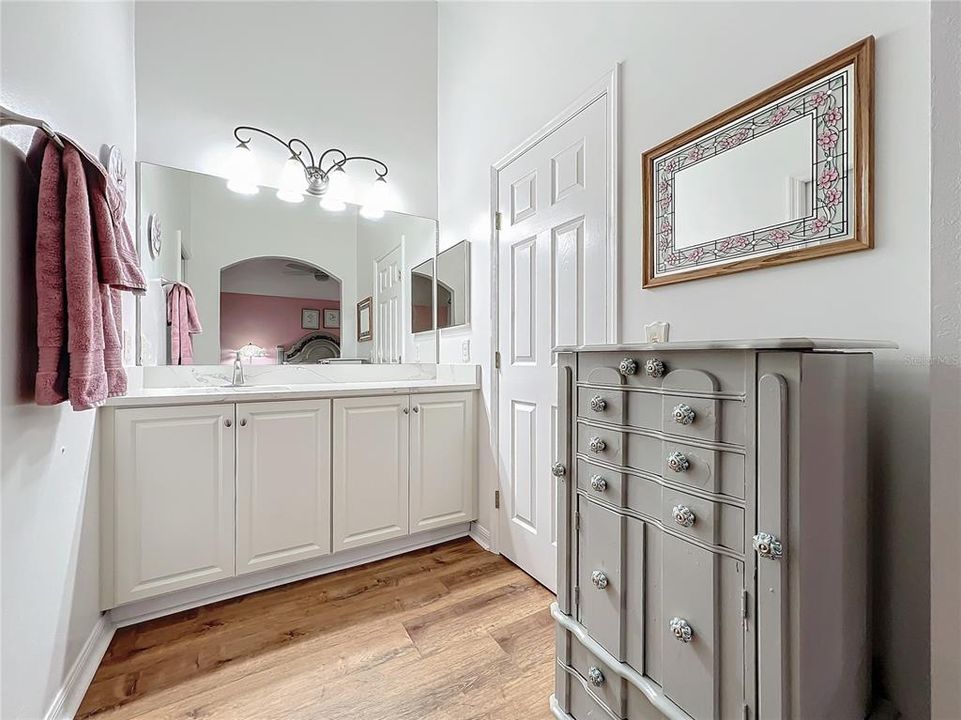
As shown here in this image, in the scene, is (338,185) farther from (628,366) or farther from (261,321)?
(628,366)

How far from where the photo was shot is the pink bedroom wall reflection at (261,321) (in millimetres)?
2270

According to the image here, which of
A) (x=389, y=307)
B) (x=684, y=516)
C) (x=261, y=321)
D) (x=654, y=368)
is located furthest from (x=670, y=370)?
(x=261, y=321)

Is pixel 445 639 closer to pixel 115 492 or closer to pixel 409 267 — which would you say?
pixel 115 492

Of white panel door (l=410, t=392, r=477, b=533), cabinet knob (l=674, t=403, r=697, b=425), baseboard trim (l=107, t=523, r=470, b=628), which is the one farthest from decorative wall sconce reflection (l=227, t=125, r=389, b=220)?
cabinet knob (l=674, t=403, r=697, b=425)

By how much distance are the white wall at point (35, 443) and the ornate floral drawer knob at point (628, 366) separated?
137cm

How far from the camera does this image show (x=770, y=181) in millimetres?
1096

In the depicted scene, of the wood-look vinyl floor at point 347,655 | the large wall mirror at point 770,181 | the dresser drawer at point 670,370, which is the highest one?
the large wall mirror at point 770,181

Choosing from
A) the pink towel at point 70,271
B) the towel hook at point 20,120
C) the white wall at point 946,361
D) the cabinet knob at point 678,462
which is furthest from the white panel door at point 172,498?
the white wall at point 946,361

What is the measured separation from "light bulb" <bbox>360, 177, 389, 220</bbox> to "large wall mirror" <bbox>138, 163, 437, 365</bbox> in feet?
0.12

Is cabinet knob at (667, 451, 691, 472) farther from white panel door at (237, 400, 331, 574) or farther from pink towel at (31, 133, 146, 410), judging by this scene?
white panel door at (237, 400, 331, 574)

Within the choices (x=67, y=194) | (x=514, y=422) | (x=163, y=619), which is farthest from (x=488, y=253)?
(x=163, y=619)

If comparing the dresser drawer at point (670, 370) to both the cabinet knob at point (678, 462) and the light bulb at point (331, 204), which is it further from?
the light bulb at point (331, 204)

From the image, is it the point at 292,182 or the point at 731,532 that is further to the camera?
the point at 292,182

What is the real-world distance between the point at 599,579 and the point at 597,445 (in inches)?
13.1
